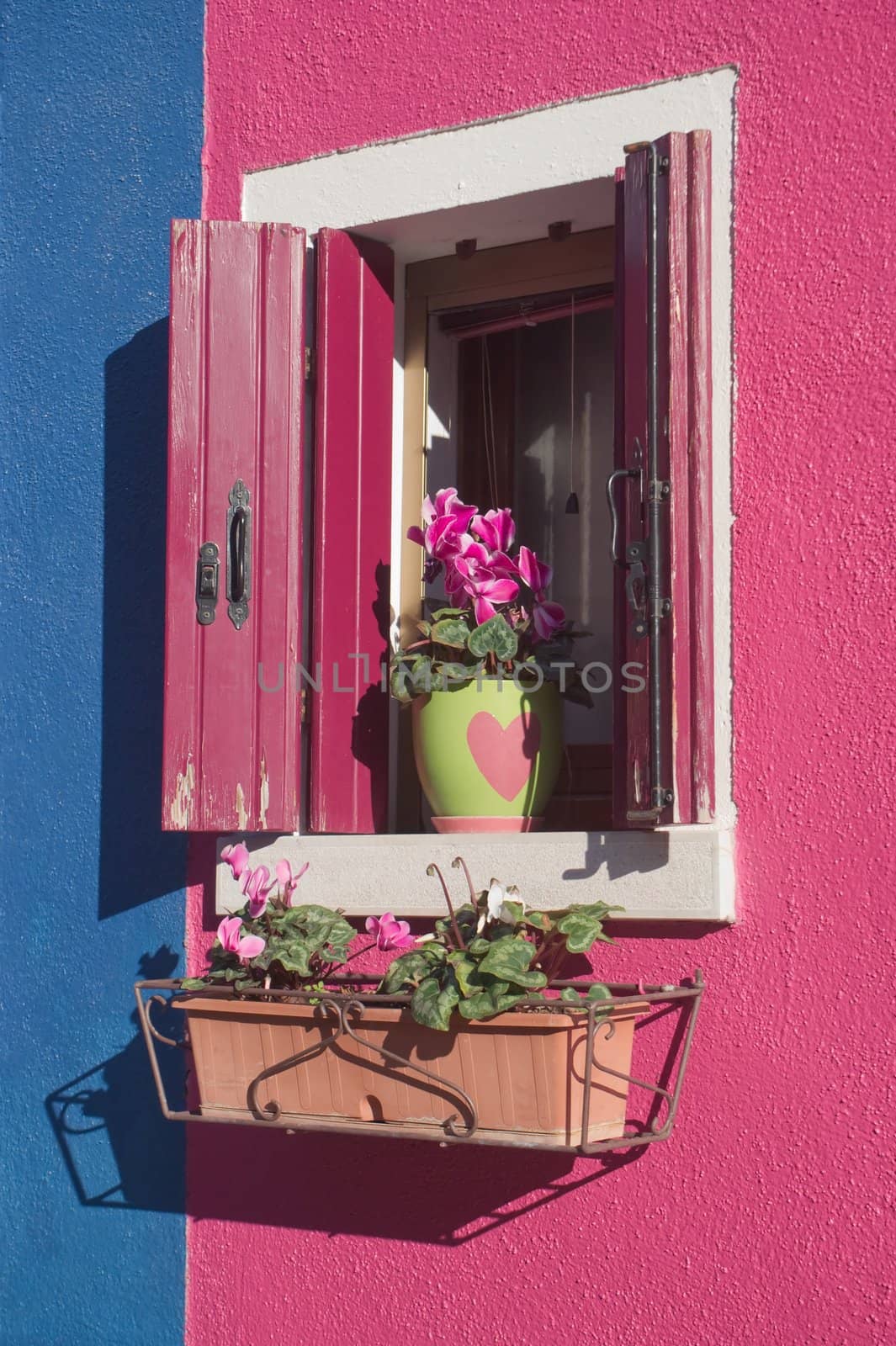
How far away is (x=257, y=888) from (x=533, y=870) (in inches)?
19.2

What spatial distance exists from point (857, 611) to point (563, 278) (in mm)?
1027

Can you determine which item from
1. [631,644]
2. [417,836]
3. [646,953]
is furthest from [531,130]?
[646,953]

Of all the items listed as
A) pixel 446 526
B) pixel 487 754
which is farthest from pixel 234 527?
pixel 487 754

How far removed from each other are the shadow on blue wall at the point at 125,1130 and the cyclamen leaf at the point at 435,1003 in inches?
33.4

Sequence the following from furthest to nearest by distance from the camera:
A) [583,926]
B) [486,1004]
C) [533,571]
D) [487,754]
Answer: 1. [533,571]
2. [487,754]
3. [583,926]
4. [486,1004]

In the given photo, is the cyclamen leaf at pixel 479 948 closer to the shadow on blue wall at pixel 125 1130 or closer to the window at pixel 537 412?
the window at pixel 537 412

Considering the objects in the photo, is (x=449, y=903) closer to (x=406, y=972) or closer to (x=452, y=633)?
(x=406, y=972)

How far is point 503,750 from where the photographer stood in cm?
298

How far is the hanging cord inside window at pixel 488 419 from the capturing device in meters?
3.49

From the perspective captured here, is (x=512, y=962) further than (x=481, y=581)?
No

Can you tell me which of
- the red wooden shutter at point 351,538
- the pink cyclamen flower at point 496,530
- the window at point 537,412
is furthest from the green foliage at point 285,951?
the pink cyclamen flower at point 496,530

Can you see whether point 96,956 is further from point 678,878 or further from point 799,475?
point 799,475

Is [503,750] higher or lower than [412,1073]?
higher

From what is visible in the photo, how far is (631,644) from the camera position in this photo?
2777mm
